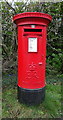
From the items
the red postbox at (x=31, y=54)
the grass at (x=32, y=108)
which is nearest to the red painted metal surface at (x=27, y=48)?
the red postbox at (x=31, y=54)

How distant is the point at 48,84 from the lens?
3078 mm

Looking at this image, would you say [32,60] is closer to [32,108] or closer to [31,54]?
[31,54]

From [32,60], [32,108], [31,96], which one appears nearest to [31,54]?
[32,60]

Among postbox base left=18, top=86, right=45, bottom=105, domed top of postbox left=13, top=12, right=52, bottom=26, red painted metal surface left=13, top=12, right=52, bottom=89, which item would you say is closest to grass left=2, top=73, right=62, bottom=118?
postbox base left=18, top=86, right=45, bottom=105

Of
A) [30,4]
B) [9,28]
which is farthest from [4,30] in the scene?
[30,4]

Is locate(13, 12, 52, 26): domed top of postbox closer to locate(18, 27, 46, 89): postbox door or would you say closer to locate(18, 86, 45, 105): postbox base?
locate(18, 27, 46, 89): postbox door

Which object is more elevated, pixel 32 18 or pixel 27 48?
pixel 32 18

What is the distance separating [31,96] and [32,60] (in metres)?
0.65

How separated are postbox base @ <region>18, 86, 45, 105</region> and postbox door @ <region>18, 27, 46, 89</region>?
0.24 feet

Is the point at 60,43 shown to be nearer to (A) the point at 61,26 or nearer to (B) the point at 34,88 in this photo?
(A) the point at 61,26

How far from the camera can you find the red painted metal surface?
5.88 feet

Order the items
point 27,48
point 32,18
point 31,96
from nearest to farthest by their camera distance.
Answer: point 32,18 → point 27,48 → point 31,96

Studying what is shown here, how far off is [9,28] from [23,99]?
1.98m

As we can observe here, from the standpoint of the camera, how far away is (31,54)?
188 cm
